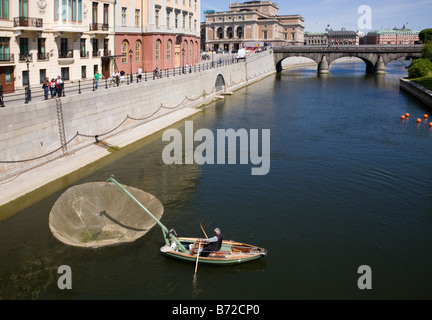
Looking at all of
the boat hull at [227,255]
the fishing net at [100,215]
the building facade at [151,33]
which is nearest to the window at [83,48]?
the building facade at [151,33]

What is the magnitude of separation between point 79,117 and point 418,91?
5595 centimetres

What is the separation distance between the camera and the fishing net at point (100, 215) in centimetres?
1959

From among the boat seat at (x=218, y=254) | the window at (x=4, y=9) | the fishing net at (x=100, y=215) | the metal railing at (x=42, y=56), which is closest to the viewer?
the boat seat at (x=218, y=254)

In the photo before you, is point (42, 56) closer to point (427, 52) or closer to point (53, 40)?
point (53, 40)

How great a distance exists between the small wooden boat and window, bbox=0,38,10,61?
23.5 metres

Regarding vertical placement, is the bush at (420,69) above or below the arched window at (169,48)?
below

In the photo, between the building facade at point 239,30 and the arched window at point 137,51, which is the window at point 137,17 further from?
the building facade at point 239,30

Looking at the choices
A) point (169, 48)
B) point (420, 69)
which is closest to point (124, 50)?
point (169, 48)

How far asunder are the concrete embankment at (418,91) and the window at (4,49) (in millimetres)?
51567

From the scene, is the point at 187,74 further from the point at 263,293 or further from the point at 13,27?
the point at 263,293

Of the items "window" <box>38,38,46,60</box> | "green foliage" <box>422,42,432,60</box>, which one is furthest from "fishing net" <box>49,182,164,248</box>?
"green foliage" <box>422,42,432,60</box>

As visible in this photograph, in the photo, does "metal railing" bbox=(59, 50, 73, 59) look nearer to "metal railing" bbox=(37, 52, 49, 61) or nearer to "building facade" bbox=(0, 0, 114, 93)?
"building facade" bbox=(0, 0, 114, 93)

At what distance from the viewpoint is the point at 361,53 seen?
381 ft

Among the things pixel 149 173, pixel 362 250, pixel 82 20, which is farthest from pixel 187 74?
pixel 362 250
